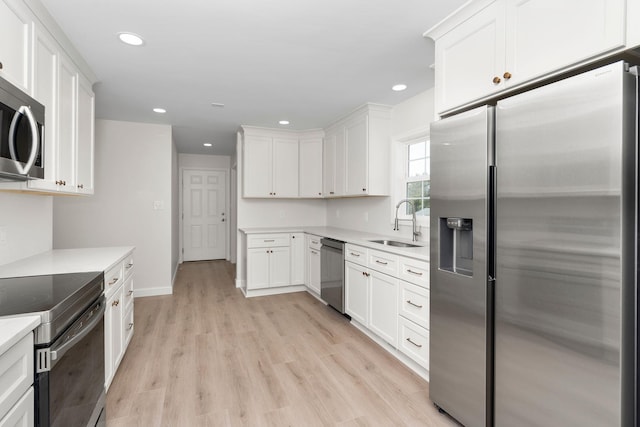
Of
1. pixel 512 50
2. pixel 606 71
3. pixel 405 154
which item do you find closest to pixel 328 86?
pixel 405 154

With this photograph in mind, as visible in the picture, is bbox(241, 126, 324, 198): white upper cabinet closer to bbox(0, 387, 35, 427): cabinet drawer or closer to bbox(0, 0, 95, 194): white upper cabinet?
bbox(0, 0, 95, 194): white upper cabinet

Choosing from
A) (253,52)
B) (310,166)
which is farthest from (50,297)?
(310,166)

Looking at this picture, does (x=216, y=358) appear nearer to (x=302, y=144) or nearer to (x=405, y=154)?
(x=405, y=154)

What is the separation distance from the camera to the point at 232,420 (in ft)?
6.31

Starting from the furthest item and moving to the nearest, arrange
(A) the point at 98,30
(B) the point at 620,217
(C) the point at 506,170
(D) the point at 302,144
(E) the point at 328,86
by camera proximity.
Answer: (D) the point at 302,144 → (E) the point at 328,86 → (A) the point at 98,30 → (C) the point at 506,170 → (B) the point at 620,217

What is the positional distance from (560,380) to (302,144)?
13.8 ft

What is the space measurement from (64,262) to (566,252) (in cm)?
281

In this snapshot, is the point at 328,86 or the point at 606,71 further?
the point at 328,86

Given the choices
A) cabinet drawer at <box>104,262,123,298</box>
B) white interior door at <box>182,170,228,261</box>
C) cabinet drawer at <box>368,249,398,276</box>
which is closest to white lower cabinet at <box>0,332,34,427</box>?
cabinet drawer at <box>104,262,123,298</box>

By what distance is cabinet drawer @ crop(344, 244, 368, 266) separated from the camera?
315 cm

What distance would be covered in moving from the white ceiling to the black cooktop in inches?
61.3

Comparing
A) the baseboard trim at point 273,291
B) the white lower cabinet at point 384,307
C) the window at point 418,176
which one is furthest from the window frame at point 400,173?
the baseboard trim at point 273,291

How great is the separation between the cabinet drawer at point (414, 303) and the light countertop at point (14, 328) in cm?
210

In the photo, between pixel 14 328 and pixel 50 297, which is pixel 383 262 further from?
pixel 14 328
